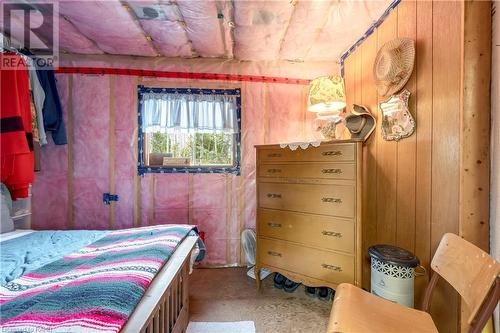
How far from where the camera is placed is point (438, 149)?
148 cm

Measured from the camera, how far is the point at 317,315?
192 cm

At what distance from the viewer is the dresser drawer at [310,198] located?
1788mm

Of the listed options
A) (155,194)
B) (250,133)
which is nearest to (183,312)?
(155,194)

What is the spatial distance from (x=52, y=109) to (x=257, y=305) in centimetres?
284

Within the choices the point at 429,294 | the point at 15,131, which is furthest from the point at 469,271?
the point at 15,131

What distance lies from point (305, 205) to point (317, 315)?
2.92 feet

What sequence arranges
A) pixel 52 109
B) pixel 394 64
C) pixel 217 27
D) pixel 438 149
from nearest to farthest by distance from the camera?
pixel 438 149
pixel 394 64
pixel 217 27
pixel 52 109

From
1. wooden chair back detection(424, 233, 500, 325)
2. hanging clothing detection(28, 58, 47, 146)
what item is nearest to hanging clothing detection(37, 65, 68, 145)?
hanging clothing detection(28, 58, 47, 146)

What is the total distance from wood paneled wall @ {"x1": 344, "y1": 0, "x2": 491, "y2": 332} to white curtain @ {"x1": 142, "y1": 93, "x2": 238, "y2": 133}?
1573mm

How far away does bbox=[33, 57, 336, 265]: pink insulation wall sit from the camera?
2.71 meters

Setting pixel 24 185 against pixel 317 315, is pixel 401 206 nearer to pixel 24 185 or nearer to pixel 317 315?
pixel 317 315

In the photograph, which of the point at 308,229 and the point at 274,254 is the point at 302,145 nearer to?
the point at 308,229

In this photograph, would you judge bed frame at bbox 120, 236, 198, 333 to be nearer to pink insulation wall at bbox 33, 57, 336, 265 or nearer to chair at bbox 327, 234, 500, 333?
chair at bbox 327, 234, 500, 333

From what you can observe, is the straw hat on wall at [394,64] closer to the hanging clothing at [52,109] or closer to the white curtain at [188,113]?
the white curtain at [188,113]
